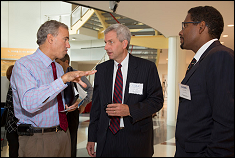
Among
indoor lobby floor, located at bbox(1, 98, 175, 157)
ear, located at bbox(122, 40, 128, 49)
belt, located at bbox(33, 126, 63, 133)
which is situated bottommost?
indoor lobby floor, located at bbox(1, 98, 175, 157)

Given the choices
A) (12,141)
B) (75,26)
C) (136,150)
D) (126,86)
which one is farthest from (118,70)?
(75,26)

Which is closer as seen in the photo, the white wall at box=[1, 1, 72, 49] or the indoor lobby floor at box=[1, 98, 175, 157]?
the indoor lobby floor at box=[1, 98, 175, 157]

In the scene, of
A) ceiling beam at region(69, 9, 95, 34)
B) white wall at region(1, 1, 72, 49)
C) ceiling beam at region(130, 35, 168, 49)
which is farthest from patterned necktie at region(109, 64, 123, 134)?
white wall at region(1, 1, 72, 49)

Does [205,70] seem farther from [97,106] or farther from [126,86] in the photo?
[97,106]

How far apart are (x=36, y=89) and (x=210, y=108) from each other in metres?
1.23

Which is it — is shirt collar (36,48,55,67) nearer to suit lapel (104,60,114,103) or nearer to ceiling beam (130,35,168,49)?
suit lapel (104,60,114,103)

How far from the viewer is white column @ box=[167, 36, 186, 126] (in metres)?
7.85

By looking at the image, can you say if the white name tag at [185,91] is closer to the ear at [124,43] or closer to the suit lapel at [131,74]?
the suit lapel at [131,74]

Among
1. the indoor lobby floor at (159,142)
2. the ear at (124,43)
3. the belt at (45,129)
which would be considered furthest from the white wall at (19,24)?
the belt at (45,129)

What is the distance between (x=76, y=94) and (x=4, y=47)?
11699 mm

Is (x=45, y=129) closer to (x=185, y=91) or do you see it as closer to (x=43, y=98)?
(x=43, y=98)

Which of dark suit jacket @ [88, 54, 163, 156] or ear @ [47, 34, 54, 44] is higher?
ear @ [47, 34, 54, 44]

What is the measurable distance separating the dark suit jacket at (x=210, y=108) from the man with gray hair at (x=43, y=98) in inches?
30.5

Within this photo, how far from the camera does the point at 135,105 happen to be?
2062mm
